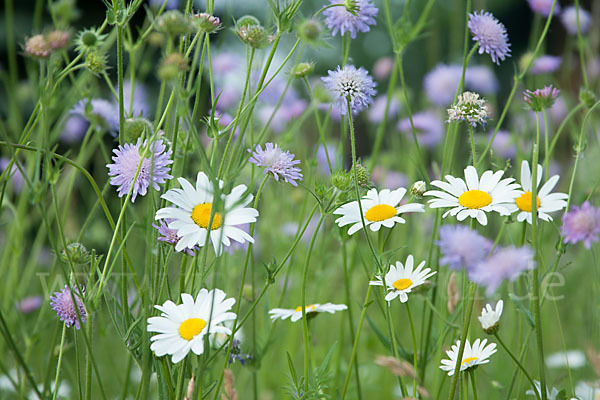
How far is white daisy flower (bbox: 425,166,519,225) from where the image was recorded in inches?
24.7

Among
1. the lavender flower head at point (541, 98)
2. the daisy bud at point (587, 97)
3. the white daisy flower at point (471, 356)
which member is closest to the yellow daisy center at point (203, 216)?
the white daisy flower at point (471, 356)

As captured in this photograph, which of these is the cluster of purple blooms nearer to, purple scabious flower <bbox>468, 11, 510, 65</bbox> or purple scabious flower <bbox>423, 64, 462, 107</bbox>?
purple scabious flower <bbox>468, 11, 510, 65</bbox>

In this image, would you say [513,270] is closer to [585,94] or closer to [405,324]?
[585,94]

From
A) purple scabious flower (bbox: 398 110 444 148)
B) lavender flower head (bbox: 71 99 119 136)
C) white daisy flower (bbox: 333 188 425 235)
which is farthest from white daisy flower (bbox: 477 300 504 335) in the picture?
purple scabious flower (bbox: 398 110 444 148)

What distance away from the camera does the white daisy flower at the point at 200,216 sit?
0.61 meters

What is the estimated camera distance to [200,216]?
0.64 metres

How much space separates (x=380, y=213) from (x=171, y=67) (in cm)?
32

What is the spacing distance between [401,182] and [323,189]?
3.42 feet

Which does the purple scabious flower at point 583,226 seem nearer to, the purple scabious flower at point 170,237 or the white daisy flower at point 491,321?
the white daisy flower at point 491,321

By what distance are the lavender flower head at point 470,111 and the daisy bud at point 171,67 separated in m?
0.35

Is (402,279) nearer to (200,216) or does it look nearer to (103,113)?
(200,216)

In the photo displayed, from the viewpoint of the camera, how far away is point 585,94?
0.85m

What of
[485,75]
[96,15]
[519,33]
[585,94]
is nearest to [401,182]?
[485,75]

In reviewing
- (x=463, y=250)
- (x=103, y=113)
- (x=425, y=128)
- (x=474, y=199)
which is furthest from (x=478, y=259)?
(x=425, y=128)
